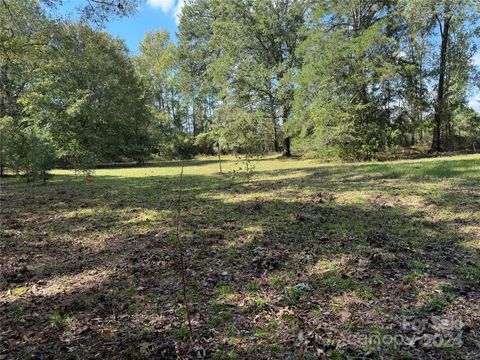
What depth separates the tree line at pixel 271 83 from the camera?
14148mm

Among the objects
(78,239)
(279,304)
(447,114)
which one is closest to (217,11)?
(447,114)

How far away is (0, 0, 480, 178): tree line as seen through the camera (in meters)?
14.1

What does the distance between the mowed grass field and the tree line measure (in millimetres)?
8018

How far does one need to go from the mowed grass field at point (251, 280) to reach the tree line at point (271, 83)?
8018 mm

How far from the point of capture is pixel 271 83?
85.5 feet

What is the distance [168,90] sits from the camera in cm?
4153

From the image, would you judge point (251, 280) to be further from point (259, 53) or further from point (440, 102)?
point (259, 53)

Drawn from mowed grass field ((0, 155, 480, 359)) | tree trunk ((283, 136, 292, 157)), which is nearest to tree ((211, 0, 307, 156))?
tree trunk ((283, 136, 292, 157))

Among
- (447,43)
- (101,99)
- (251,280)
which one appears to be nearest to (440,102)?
(447,43)

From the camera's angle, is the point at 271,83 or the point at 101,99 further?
the point at 101,99

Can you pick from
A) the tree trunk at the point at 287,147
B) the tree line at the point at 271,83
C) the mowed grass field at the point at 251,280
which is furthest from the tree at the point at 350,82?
the mowed grass field at the point at 251,280

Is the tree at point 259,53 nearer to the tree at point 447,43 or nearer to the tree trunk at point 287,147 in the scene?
the tree trunk at point 287,147

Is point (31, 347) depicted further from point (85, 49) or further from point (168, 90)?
point (168, 90)

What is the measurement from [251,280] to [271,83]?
23.8m
